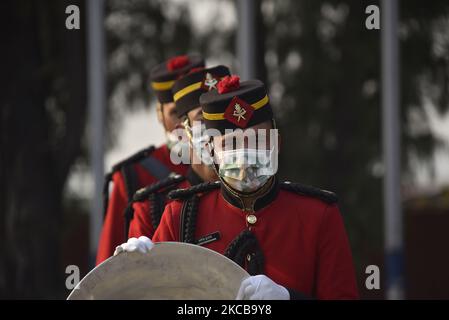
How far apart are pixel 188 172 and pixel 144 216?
0.28m

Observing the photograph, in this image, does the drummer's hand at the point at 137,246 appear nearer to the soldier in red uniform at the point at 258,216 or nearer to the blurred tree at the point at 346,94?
the soldier in red uniform at the point at 258,216

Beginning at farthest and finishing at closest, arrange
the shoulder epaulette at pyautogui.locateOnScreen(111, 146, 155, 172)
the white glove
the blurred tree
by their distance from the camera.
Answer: the blurred tree < the shoulder epaulette at pyautogui.locateOnScreen(111, 146, 155, 172) < the white glove

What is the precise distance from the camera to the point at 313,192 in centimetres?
369

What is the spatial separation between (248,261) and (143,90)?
6329mm

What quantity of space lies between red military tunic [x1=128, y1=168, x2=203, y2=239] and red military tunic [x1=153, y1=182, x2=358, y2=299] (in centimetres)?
66

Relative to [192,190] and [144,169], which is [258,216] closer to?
[192,190]

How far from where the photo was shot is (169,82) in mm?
5535

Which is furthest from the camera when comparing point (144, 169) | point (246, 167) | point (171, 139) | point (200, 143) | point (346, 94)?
point (346, 94)

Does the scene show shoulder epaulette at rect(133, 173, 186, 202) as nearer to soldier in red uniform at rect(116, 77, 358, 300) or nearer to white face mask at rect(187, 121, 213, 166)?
white face mask at rect(187, 121, 213, 166)

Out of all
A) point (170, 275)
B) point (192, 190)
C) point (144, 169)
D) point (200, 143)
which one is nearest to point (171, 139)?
point (144, 169)

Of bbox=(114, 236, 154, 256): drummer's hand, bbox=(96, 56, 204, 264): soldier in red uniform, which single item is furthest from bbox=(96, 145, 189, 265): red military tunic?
bbox=(114, 236, 154, 256): drummer's hand

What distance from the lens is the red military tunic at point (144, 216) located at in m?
4.42

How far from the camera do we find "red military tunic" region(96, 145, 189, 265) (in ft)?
16.8
